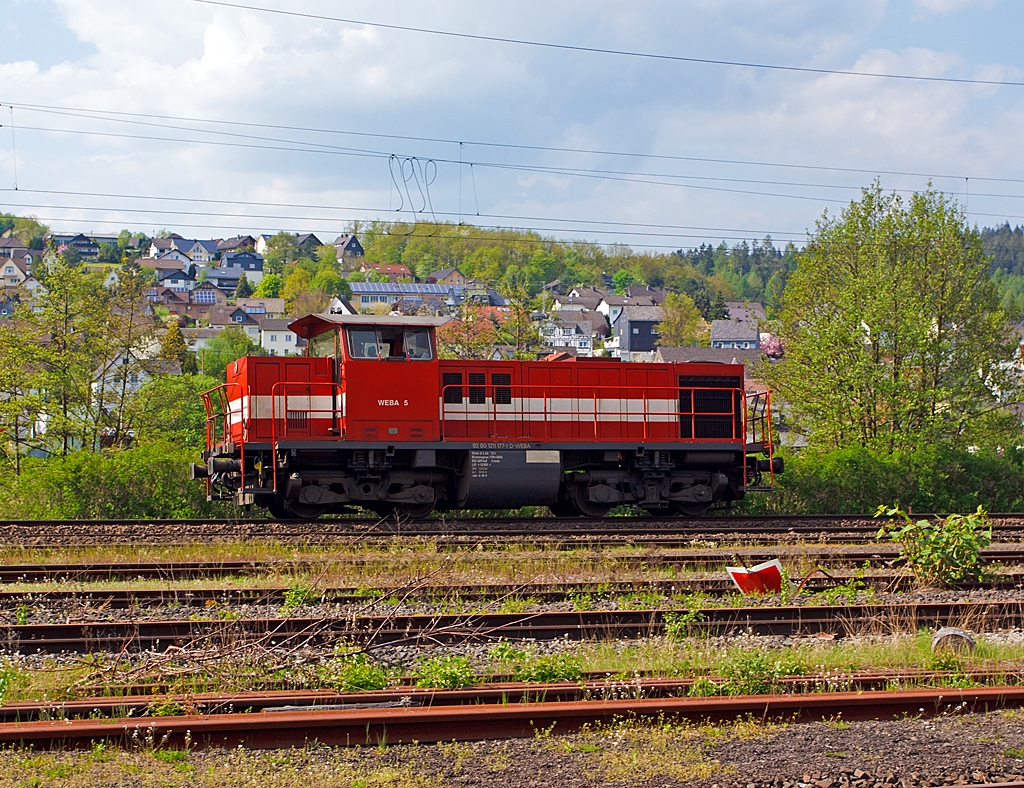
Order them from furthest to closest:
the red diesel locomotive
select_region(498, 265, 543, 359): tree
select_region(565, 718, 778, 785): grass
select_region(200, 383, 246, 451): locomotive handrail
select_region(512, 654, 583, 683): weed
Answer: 1. select_region(498, 265, 543, 359): tree
2. select_region(200, 383, 246, 451): locomotive handrail
3. the red diesel locomotive
4. select_region(512, 654, 583, 683): weed
5. select_region(565, 718, 778, 785): grass

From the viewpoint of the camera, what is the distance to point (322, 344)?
1588 cm

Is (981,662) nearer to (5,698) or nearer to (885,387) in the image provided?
(5,698)

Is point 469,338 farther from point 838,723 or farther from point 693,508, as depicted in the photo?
point 838,723

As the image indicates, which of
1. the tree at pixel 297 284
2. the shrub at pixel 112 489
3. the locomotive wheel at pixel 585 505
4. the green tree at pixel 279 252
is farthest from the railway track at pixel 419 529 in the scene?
the green tree at pixel 279 252

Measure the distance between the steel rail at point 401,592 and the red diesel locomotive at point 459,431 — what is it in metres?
5.04

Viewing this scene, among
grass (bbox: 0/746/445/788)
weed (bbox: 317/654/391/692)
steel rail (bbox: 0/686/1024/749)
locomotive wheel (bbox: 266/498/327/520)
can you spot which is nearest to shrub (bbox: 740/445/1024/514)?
locomotive wheel (bbox: 266/498/327/520)

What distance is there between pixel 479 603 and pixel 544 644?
145cm

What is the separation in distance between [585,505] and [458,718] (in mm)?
11339

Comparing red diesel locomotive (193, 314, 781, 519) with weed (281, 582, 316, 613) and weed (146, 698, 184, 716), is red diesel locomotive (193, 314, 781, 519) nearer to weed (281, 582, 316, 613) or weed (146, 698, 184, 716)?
weed (281, 582, 316, 613)

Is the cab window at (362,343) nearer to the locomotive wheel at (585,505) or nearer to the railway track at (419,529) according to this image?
the railway track at (419,529)

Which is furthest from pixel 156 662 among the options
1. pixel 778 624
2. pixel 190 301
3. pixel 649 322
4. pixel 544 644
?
pixel 190 301

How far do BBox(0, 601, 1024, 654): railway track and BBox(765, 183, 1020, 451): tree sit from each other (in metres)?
15.0

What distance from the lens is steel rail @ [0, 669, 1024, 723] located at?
223 inches

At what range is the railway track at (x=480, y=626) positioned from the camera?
7.52m
